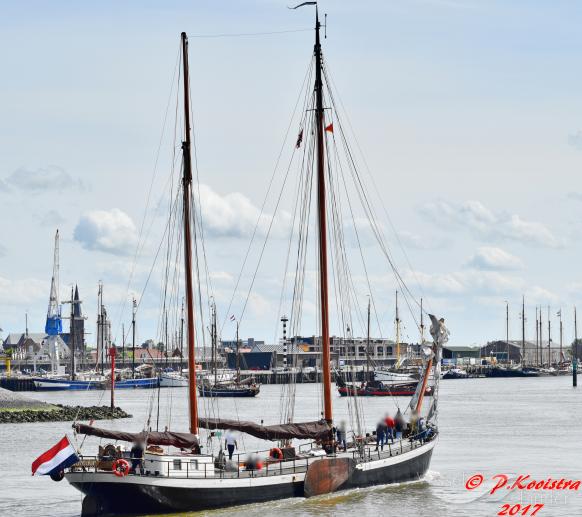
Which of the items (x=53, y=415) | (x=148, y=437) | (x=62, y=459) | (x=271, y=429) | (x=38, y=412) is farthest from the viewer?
(x=38, y=412)

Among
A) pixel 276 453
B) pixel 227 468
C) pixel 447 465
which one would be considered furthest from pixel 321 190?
pixel 447 465

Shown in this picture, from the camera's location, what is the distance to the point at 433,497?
5378 centimetres

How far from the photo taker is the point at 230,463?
46938 mm

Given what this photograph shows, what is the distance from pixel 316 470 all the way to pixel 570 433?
1891 inches

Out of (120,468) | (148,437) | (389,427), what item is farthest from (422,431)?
(120,468)

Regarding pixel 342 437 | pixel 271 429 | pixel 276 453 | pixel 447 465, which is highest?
pixel 271 429

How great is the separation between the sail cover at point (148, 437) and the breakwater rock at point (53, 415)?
223ft

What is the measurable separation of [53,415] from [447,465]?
59.2 m

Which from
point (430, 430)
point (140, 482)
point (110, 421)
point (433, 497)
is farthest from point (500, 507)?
point (110, 421)

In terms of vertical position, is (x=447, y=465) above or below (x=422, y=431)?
below

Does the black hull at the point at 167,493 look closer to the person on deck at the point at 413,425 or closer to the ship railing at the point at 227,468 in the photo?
the ship railing at the point at 227,468

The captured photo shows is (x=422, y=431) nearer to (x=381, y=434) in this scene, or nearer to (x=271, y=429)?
(x=381, y=434)

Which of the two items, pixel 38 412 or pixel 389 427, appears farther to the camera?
pixel 38 412

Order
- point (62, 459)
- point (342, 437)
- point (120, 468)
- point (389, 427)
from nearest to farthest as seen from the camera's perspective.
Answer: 1. point (120, 468)
2. point (62, 459)
3. point (342, 437)
4. point (389, 427)
